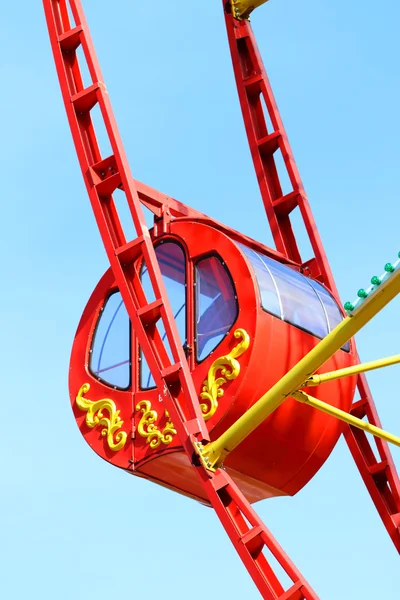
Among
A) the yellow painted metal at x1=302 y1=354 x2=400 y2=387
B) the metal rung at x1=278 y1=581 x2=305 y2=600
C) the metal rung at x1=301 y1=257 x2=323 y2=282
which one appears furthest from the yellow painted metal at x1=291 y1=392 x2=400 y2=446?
the metal rung at x1=301 y1=257 x2=323 y2=282

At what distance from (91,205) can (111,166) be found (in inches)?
19.7

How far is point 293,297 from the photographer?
19047 mm

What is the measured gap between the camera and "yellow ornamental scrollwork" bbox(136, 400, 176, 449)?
721 inches

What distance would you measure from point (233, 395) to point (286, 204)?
4.45m

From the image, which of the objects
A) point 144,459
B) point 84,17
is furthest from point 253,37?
point 144,459

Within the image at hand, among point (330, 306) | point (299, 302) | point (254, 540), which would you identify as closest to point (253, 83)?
point (330, 306)

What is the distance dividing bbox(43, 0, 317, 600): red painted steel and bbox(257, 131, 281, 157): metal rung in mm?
2862

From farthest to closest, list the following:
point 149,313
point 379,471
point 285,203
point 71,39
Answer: point 285,203 → point 379,471 → point 71,39 → point 149,313

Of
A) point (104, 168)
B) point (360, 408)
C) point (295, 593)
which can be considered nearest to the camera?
point (295, 593)

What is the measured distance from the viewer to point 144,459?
18531 mm

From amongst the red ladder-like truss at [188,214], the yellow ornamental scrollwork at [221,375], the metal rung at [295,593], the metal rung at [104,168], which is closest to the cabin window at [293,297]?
the yellow ornamental scrollwork at [221,375]

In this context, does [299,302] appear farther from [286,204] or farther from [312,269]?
[286,204]

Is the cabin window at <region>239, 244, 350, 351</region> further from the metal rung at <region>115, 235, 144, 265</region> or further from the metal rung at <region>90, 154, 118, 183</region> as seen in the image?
the metal rung at <region>90, 154, 118, 183</region>

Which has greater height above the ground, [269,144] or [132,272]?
[269,144]
